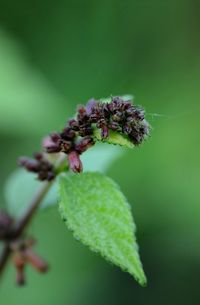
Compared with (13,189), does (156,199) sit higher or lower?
higher

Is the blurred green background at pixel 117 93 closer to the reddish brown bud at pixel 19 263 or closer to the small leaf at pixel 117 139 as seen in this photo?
the reddish brown bud at pixel 19 263

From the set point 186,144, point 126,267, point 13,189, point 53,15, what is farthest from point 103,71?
point 126,267

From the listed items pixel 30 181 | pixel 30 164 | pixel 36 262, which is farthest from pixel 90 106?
pixel 30 181

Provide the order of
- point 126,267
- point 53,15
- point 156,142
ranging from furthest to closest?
point 53,15 → point 156,142 → point 126,267

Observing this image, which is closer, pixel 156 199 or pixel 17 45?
pixel 156 199

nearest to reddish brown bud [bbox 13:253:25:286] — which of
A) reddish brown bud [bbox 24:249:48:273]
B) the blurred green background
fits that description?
reddish brown bud [bbox 24:249:48:273]

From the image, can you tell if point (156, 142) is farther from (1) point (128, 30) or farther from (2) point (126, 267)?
(2) point (126, 267)
